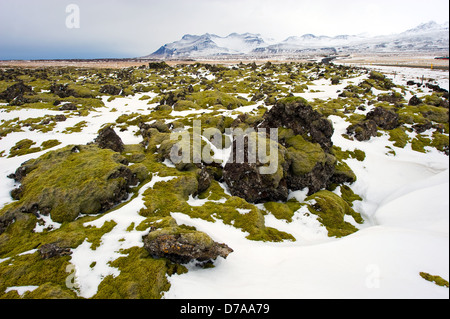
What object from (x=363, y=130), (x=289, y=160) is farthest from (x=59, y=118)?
(x=363, y=130)

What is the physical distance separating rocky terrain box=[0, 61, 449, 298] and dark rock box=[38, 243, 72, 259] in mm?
44

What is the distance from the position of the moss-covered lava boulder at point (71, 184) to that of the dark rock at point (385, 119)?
33.7 meters

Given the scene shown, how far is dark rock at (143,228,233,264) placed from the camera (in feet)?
31.2

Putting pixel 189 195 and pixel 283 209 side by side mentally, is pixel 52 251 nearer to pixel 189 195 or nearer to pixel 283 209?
pixel 189 195

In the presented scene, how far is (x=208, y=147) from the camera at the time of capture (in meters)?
22.6

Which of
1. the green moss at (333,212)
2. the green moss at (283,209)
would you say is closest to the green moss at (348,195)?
the green moss at (333,212)

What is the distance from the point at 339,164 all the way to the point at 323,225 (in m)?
10.4

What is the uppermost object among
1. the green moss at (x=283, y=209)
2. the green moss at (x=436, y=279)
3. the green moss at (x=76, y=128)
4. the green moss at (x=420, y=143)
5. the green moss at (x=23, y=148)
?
the green moss at (x=76, y=128)

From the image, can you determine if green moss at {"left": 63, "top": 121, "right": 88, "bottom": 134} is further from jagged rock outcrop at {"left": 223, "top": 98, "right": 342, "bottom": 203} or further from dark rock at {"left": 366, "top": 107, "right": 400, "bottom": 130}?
dark rock at {"left": 366, "top": 107, "right": 400, "bottom": 130}

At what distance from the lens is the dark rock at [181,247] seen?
9.52 metres

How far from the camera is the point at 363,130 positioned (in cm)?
2856

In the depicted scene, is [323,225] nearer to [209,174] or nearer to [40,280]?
[209,174]

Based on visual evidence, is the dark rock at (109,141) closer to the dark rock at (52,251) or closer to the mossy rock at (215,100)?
the dark rock at (52,251)
